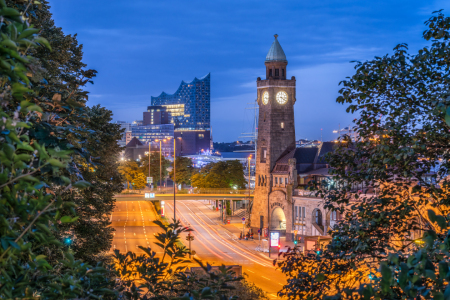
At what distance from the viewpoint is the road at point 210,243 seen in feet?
146

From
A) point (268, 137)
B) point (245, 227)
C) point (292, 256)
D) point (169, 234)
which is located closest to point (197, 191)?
point (245, 227)

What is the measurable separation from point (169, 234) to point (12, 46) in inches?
135

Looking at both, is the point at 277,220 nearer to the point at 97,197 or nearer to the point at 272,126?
the point at 272,126

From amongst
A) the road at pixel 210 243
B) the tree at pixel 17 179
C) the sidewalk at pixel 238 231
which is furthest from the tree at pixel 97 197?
the sidewalk at pixel 238 231

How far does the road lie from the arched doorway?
651cm

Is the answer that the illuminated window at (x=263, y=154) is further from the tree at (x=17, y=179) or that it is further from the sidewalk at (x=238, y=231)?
the tree at (x=17, y=179)

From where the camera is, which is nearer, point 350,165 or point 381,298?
point 381,298

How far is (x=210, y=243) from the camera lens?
61250mm

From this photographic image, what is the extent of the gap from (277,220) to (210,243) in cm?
1283

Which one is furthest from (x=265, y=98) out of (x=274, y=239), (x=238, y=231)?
(x=274, y=239)

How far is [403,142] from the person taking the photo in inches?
440

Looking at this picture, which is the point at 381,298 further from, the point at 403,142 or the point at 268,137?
the point at 268,137

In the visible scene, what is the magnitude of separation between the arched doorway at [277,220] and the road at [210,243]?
21.4 feet

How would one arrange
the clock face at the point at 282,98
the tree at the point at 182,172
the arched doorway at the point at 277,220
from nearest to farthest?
1. the arched doorway at the point at 277,220
2. the clock face at the point at 282,98
3. the tree at the point at 182,172
